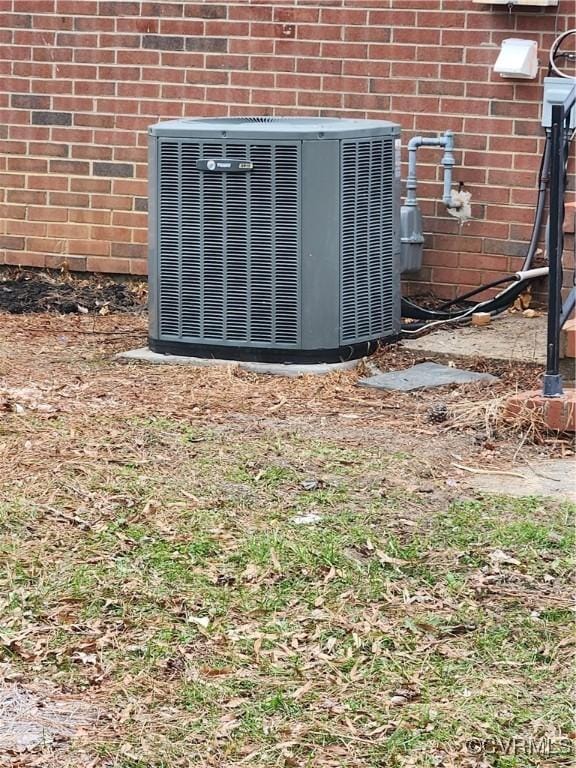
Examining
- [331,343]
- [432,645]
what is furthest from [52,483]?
[331,343]

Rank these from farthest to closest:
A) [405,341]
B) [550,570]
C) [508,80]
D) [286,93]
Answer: [286,93], [508,80], [405,341], [550,570]

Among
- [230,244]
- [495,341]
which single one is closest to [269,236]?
[230,244]

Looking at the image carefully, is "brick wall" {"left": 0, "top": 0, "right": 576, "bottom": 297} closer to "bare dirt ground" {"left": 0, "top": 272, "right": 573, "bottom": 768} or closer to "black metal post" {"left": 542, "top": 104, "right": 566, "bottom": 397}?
"bare dirt ground" {"left": 0, "top": 272, "right": 573, "bottom": 768}

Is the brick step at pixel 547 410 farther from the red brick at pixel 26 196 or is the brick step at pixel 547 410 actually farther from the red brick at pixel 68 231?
the red brick at pixel 26 196

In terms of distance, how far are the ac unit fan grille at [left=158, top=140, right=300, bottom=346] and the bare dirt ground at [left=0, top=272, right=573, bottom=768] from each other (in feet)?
2.39

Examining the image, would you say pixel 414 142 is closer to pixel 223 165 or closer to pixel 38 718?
pixel 223 165

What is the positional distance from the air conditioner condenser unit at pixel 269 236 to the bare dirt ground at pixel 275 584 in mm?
694

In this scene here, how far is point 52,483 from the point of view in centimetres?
499

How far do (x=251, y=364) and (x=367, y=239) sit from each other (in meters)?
0.83

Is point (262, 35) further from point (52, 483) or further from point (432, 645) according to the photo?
point (432, 645)

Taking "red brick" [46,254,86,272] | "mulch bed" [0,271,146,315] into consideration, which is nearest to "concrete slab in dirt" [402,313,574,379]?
"mulch bed" [0,271,146,315]

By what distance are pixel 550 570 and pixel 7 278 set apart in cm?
591

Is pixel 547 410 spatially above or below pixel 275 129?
below

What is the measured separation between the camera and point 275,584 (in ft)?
13.7
